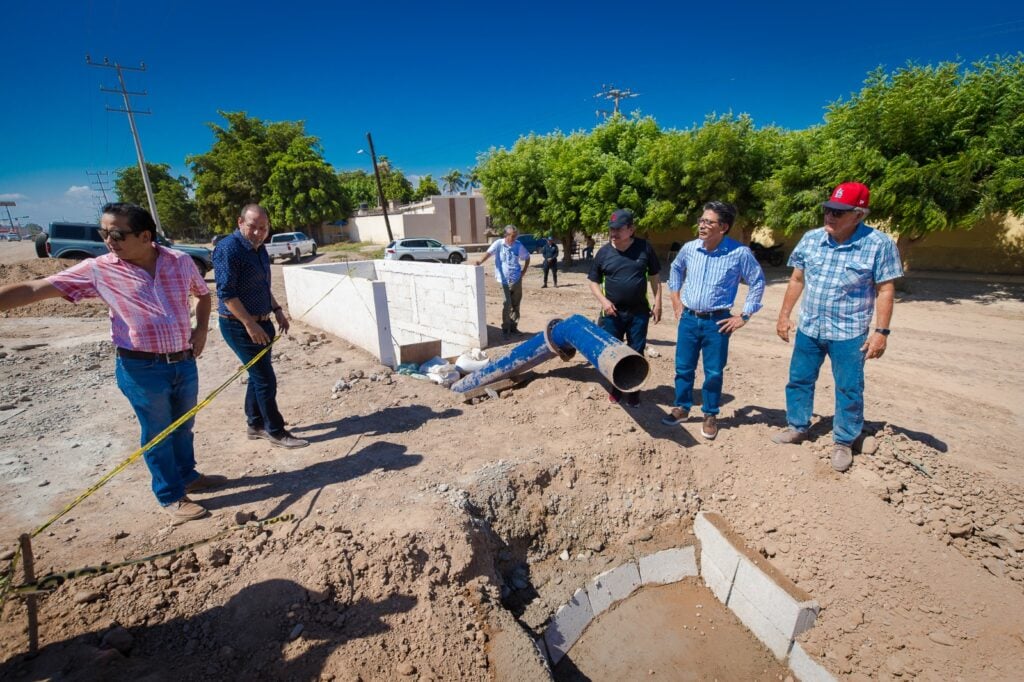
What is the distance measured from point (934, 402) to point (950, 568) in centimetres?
265

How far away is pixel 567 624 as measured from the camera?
297cm

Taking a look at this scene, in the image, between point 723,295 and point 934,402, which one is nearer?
point 723,295

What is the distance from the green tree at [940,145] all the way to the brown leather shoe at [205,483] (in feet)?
37.4

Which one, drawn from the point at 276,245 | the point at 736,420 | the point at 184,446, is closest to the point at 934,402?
the point at 736,420

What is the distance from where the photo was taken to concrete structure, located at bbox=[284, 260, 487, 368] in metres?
5.84

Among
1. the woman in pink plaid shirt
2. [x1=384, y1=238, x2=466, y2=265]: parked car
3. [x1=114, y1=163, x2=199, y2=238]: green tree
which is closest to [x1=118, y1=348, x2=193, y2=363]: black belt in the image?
the woman in pink plaid shirt

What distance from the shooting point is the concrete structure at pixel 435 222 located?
104ft

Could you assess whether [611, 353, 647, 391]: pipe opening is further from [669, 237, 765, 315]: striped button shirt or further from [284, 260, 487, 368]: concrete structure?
[284, 260, 487, 368]: concrete structure

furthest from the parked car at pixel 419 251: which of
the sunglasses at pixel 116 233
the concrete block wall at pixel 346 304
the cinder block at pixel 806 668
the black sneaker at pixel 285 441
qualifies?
the cinder block at pixel 806 668

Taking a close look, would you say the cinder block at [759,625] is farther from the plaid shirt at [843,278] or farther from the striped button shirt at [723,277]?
the striped button shirt at [723,277]

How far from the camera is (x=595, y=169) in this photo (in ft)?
47.1

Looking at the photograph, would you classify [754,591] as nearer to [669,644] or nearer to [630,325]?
[669,644]

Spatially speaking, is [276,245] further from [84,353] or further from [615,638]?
[615,638]

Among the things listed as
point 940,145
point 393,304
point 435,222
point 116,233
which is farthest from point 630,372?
point 435,222
